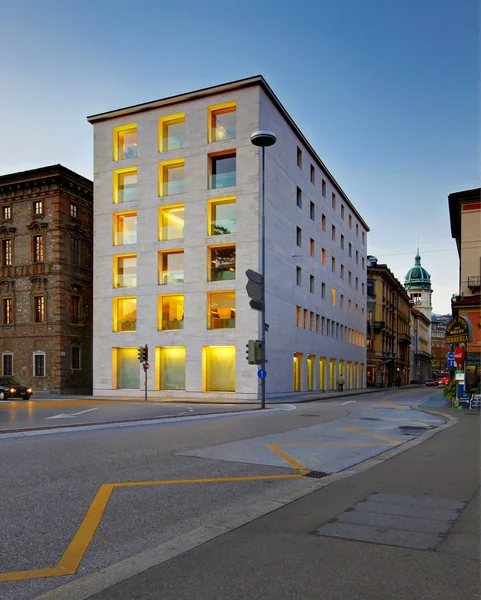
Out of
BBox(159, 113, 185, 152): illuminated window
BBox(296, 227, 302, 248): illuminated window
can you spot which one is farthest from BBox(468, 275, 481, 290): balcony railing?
BBox(159, 113, 185, 152): illuminated window

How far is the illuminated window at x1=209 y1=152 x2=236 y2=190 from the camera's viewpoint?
1487 inches

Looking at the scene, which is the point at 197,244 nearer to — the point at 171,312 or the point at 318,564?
→ the point at 171,312

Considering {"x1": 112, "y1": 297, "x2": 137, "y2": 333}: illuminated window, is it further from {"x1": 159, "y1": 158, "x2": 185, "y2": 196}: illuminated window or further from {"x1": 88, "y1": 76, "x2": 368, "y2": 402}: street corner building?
{"x1": 159, "y1": 158, "x2": 185, "y2": 196}: illuminated window

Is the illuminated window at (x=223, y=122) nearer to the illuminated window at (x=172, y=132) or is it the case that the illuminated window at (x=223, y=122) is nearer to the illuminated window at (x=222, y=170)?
the illuminated window at (x=222, y=170)

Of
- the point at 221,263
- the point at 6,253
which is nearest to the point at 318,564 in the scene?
A: the point at 221,263

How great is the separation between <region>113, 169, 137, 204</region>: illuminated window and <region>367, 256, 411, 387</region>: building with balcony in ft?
144

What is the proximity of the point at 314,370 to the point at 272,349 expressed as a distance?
1110cm

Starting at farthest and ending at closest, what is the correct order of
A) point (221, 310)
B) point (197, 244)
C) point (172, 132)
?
point (172, 132), point (197, 244), point (221, 310)

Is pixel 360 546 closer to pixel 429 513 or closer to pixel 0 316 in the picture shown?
pixel 429 513

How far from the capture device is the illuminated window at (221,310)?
37.0 m

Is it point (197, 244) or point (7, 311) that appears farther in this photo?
point (7, 311)

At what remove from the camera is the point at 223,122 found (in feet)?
127

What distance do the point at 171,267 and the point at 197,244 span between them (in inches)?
110

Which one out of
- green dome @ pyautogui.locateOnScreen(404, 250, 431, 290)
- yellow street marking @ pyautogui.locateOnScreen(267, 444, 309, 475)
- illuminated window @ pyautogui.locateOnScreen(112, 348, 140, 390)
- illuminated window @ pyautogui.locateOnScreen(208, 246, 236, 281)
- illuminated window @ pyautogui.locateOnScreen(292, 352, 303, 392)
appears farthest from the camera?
green dome @ pyautogui.locateOnScreen(404, 250, 431, 290)
